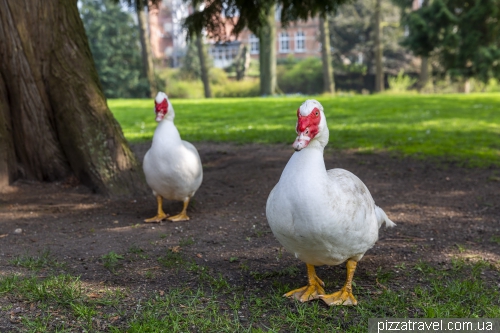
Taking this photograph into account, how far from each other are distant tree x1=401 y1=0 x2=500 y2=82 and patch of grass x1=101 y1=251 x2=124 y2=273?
19.3 metres

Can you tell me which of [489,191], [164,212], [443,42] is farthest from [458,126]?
[443,42]

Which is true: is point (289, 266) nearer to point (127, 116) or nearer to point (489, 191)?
point (489, 191)

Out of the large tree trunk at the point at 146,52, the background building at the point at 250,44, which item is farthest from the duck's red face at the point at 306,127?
the background building at the point at 250,44

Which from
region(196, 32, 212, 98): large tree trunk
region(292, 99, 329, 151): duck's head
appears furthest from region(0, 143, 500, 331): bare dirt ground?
region(196, 32, 212, 98): large tree trunk

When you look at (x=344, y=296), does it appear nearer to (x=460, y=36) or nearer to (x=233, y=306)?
(x=233, y=306)

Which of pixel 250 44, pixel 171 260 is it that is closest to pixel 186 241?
pixel 171 260

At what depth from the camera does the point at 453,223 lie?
5.21 meters

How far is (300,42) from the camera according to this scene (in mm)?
48312

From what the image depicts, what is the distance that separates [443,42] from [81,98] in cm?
1946

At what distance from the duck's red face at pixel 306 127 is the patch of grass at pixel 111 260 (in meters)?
1.84

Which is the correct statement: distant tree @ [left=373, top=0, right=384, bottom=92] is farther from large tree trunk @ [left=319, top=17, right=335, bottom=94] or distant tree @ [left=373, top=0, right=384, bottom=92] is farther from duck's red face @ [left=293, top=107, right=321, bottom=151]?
duck's red face @ [left=293, top=107, right=321, bottom=151]

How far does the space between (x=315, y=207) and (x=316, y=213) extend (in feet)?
0.12

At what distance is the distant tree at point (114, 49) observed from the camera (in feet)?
103

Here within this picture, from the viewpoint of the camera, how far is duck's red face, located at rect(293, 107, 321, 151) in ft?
9.84
